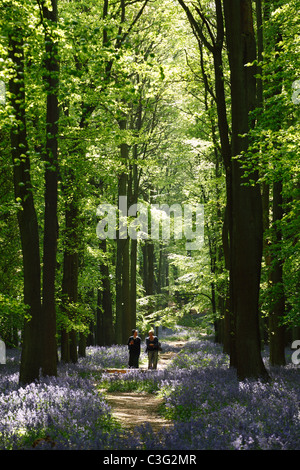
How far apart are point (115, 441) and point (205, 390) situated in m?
4.45

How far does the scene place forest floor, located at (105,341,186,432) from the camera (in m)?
9.46

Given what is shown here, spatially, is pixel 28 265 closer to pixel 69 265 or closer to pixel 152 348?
pixel 69 265

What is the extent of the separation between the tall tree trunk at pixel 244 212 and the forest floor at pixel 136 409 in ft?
7.31

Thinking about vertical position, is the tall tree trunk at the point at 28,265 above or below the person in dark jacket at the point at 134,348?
above

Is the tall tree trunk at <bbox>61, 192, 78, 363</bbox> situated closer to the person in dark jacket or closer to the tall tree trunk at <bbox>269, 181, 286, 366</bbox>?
the person in dark jacket

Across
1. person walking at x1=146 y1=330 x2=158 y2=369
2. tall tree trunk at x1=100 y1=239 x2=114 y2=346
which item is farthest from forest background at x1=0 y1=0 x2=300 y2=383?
tall tree trunk at x1=100 y1=239 x2=114 y2=346

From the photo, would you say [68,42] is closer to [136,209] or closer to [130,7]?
[130,7]

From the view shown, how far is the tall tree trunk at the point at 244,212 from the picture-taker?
34.8 feet

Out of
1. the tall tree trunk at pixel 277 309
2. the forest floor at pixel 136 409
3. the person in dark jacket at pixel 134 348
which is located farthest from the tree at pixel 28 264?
the tall tree trunk at pixel 277 309

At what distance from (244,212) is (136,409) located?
5276mm

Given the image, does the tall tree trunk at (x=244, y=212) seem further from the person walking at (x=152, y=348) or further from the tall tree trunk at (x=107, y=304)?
the tall tree trunk at (x=107, y=304)

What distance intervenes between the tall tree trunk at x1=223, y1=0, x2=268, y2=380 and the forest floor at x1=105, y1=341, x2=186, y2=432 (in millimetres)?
2229
